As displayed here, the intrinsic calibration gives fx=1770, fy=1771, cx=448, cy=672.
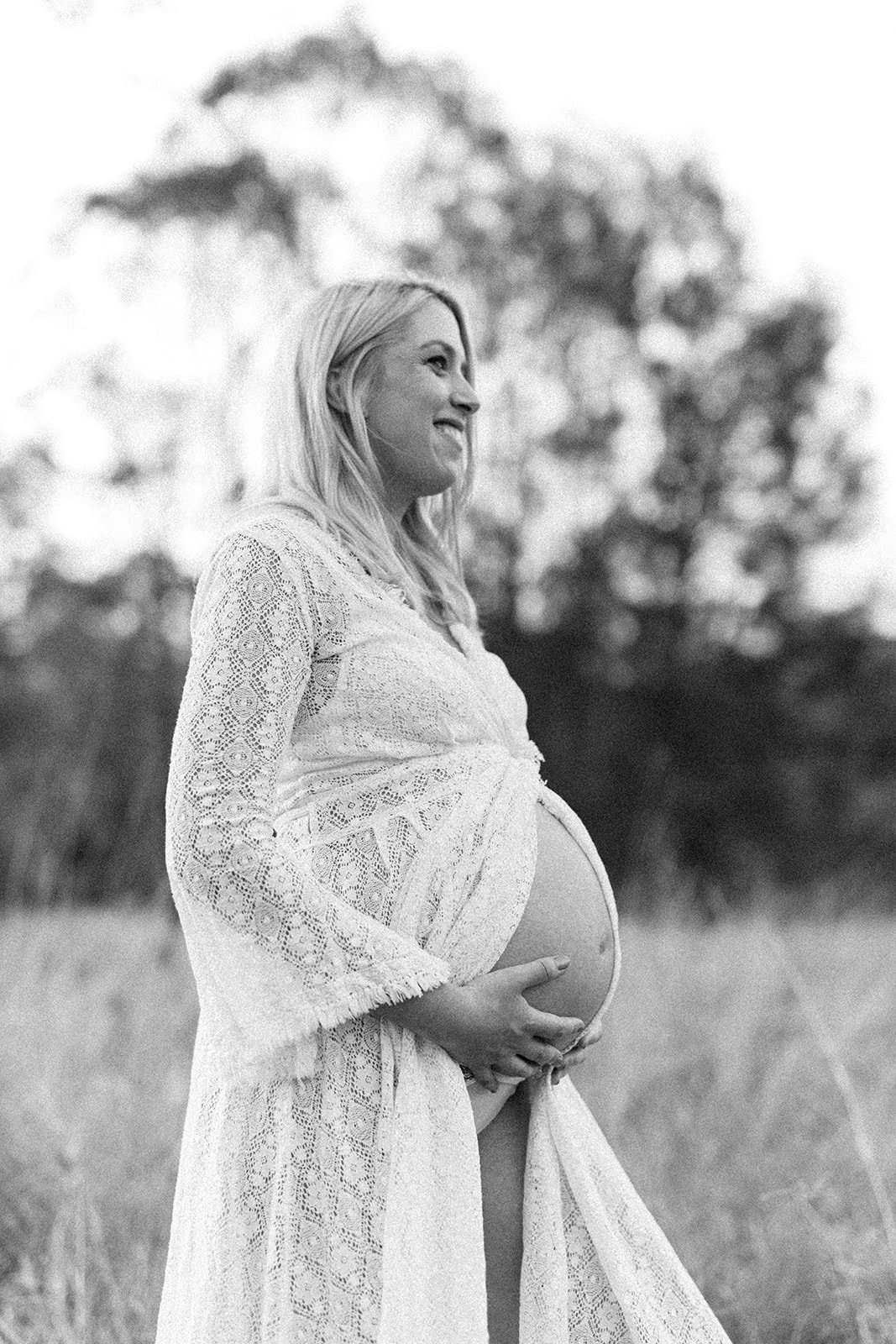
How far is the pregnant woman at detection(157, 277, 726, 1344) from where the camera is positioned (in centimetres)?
196

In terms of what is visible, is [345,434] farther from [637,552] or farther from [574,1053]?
[637,552]

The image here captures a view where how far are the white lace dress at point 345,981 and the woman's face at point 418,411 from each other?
21cm

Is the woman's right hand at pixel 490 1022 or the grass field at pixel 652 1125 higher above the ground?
the woman's right hand at pixel 490 1022

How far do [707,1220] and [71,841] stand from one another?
4884 millimetres

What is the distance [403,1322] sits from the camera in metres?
1.89

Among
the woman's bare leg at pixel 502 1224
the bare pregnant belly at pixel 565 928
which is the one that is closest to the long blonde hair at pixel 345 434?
the bare pregnant belly at pixel 565 928

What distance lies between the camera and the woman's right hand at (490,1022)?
6.49 ft

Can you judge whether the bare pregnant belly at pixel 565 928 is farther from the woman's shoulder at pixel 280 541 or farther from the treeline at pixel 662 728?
the treeline at pixel 662 728

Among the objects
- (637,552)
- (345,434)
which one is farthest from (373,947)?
(637,552)

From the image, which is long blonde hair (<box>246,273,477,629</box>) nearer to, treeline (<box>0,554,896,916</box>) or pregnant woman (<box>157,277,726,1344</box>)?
pregnant woman (<box>157,277,726,1344</box>)

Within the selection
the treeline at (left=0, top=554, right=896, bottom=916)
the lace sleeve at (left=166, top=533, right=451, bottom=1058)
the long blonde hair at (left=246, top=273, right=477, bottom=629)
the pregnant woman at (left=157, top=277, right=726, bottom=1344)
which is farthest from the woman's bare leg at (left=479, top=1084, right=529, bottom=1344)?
the treeline at (left=0, top=554, right=896, bottom=916)

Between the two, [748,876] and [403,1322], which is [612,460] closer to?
[748,876]

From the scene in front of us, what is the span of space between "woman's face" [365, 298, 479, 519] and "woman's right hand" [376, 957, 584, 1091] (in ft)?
2.24

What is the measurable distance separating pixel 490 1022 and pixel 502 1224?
32 centimetres
